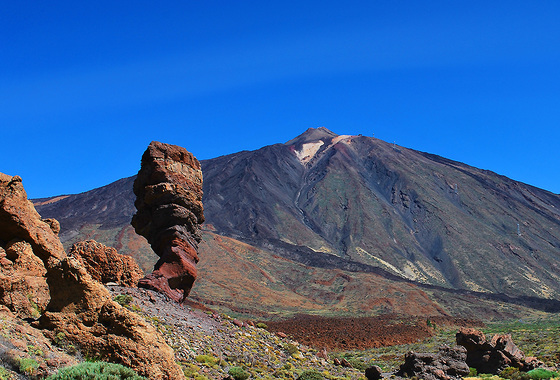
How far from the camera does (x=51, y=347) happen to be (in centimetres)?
1047

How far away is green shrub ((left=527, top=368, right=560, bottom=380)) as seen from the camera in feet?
68.4

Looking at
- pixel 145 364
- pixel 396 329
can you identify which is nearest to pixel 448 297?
pixel 396 329

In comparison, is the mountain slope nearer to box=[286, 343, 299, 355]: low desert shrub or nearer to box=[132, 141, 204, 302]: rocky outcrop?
box=[132, 141, 204, 302]: rocky outcrop

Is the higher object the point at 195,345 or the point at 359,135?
the point at 359,135

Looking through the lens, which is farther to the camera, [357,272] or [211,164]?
[211,164]

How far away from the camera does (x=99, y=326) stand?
10.9m

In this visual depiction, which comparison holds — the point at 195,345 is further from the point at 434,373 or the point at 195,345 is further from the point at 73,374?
the point at 434,373

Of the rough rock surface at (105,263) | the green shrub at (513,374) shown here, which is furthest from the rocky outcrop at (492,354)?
the rough rock surface at (105,263)

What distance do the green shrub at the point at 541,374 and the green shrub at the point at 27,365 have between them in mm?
18122

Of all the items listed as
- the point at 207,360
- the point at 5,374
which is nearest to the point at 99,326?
the point at 5,374

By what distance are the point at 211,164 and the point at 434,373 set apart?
482 ft

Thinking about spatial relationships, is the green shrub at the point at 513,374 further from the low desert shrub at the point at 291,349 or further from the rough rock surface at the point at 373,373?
the low desert shrub at the point at 291,349

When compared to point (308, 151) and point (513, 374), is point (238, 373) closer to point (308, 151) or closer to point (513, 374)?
point (513, 374)

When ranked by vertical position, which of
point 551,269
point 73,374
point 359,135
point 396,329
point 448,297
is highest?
point 359,135
